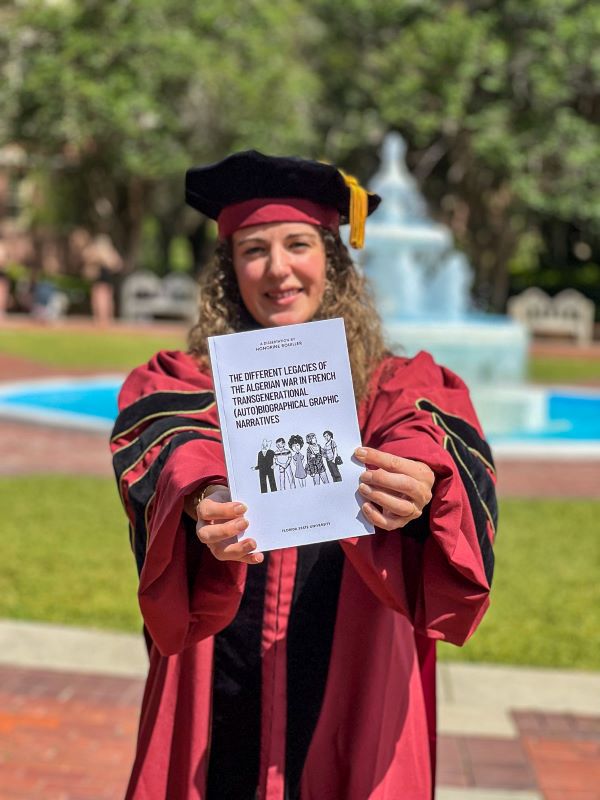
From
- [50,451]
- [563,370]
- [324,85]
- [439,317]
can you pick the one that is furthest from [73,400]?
[324,85]

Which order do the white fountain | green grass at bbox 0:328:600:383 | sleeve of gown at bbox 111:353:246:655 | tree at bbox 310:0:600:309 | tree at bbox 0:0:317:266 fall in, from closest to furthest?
sleeve of gown at bbox 111:353:246:655, the white fountain, green grass at bbox 0:328:600:383, tree at bbox 310:0:600:309, tree at bbox 0:0:317:266

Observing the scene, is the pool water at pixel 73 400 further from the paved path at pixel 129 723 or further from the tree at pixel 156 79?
the tree at pixel 156 79

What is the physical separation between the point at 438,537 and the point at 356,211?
837mm

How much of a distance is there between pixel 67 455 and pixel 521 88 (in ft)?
66.4

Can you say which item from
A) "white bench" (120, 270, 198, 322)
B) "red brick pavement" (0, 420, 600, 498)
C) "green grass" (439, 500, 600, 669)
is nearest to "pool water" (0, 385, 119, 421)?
"red brick pavement" (0, 420, 600, 498)

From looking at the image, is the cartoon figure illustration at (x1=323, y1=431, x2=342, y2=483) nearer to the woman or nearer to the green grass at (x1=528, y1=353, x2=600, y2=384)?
the woman

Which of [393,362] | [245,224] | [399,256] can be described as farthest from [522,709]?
[399,256]

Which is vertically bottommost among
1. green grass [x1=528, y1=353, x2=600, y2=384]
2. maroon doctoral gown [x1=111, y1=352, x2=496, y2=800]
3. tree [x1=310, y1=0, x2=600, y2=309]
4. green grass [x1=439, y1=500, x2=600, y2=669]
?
green grass [x1=528, y1=353, x2=600, y2=384]

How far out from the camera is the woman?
6.53 ft

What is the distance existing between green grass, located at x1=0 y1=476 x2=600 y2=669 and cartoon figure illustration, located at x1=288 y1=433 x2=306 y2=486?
3.48 metres

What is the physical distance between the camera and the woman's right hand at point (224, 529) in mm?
1834

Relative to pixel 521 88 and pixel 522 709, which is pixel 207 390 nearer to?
pixel 522 709

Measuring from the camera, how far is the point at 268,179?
2.32 metres

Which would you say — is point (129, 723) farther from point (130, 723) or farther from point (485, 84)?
point (485, 84)
